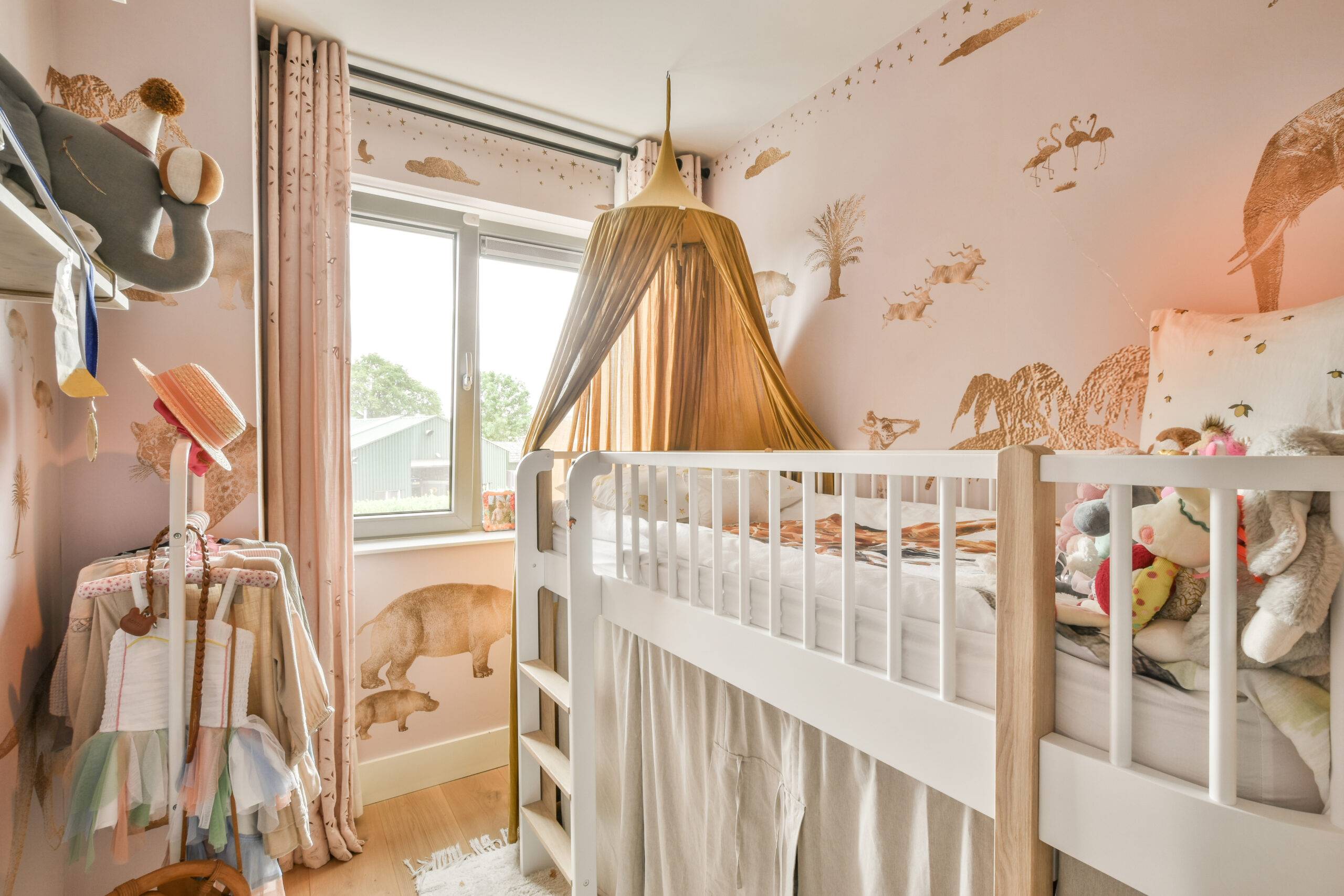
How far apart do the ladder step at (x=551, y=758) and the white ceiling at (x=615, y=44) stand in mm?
2382

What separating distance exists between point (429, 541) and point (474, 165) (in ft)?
5.23

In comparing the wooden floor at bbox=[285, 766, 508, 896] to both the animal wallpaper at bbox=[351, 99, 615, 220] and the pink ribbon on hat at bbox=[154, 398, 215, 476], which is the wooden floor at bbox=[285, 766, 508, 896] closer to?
the pink ribbon on hat at bbox=[154, 398, 215, 476]

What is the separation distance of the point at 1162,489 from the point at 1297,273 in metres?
0.83

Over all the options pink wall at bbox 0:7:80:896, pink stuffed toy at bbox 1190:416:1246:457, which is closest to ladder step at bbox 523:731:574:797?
pink wall at bbox 0:7:80:896

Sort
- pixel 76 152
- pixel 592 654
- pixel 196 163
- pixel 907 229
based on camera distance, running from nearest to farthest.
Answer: pixel 76 152, pixel 196 163, pixel 592 654, pixel 907 229

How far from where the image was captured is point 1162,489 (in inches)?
40.3

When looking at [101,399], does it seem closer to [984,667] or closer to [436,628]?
[436,628]

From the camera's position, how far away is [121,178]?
1.07 m

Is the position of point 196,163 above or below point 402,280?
below

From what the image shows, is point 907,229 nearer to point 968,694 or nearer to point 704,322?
point 704,322

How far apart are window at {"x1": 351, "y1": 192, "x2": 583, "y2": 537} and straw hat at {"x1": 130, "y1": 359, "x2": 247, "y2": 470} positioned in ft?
4.27

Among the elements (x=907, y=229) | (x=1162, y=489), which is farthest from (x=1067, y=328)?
(x=1162, y=489)

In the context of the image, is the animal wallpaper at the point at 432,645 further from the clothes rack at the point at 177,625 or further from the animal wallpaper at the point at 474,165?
the animal wallpaper at the point at 474,165

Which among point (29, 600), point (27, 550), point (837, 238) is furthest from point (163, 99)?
point (837, 238)
